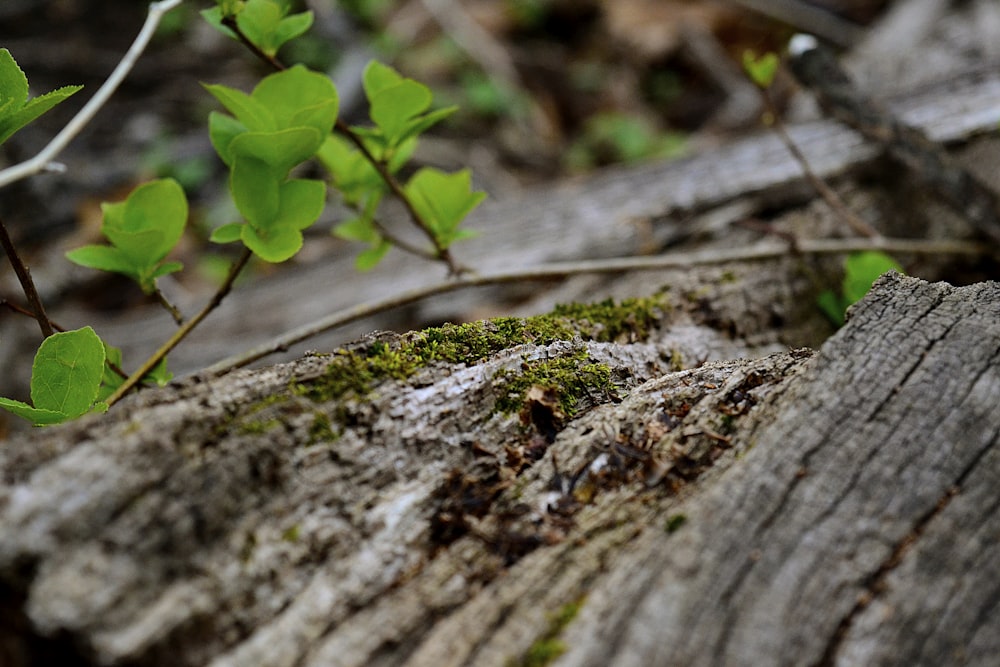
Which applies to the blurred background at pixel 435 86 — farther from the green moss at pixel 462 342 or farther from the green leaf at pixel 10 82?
the green leaf at pixel 10 82

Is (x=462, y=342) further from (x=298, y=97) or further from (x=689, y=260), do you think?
(x=689, y=260)

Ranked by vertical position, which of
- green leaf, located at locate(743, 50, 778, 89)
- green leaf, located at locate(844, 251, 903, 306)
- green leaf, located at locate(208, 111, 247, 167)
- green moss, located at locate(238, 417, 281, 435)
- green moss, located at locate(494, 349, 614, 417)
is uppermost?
green leaf, located at locate(208, 111, 247, 167)

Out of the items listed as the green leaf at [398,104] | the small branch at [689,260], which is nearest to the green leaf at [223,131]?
the green leaf at [398,104]

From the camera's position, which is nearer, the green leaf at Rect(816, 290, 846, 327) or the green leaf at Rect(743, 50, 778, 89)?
the green leaf at Rect(816, 290, 846, 327)

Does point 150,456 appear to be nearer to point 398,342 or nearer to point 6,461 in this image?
point 6,461

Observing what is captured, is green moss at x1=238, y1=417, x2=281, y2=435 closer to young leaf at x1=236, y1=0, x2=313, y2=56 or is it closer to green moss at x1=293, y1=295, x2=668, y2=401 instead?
green moss at x1=293, y1=295, x2=668, y2=401

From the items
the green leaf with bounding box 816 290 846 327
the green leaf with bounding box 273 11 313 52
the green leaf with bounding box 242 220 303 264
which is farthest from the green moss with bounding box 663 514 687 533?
the green leaf with bounding box 273 11 313 52
